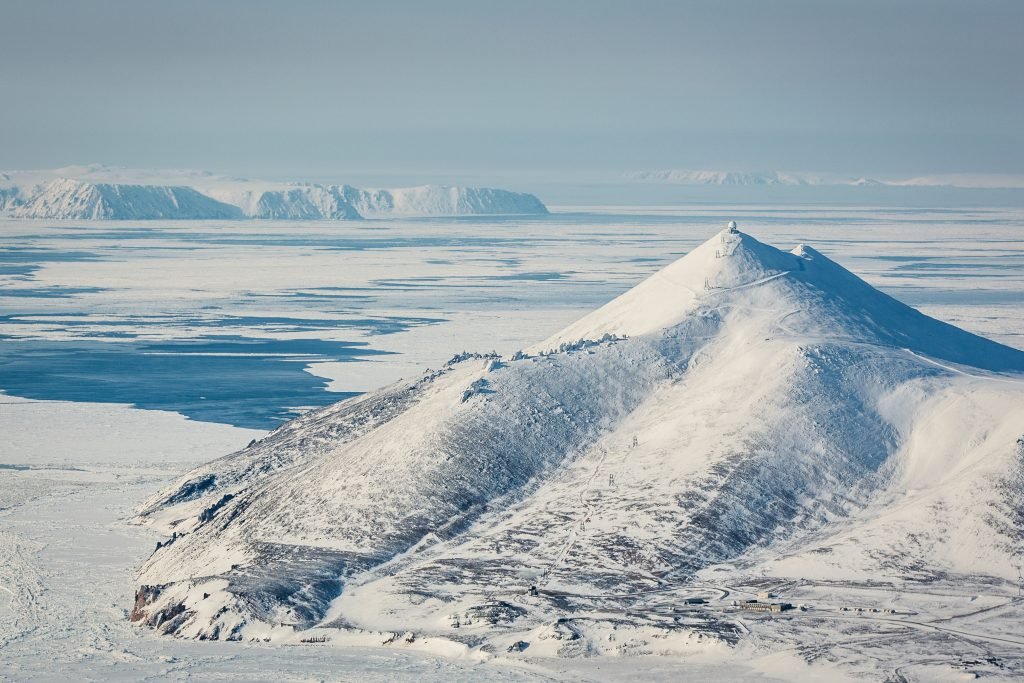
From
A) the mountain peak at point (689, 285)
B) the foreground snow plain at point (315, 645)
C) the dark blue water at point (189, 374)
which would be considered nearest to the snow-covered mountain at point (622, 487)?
the mountain peak at point (689, 285)

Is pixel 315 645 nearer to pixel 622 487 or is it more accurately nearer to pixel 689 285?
pixel 622 487

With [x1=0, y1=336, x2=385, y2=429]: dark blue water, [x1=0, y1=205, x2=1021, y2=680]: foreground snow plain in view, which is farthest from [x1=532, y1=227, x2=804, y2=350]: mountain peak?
[x1=0, y1=336, x2=385, y2=429]: dark blue water

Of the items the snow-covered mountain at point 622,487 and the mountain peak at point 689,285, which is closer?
the snow-covered mountain at point 622,487

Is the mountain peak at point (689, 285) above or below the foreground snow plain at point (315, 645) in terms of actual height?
above

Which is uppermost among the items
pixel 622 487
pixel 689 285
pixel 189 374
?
pixel 689 285

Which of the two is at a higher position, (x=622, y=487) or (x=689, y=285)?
(x=689, y=285)

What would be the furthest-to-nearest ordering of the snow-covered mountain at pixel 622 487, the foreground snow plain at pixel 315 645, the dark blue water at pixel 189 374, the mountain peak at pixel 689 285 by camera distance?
the dark blue water at pixel 189 374
the mountain peak at pixel 689 285
the snow-covered mountain at pixel 622 487
the foreground snow plain at pixel 315 645

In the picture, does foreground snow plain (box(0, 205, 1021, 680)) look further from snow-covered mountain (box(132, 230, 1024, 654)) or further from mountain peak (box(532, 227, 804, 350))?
mountain peak (box(532, 227, 804, 350))

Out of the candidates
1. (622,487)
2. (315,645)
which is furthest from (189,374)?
(315,645)

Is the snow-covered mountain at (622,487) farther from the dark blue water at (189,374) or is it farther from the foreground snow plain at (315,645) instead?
the dark blue water at (189,374)
